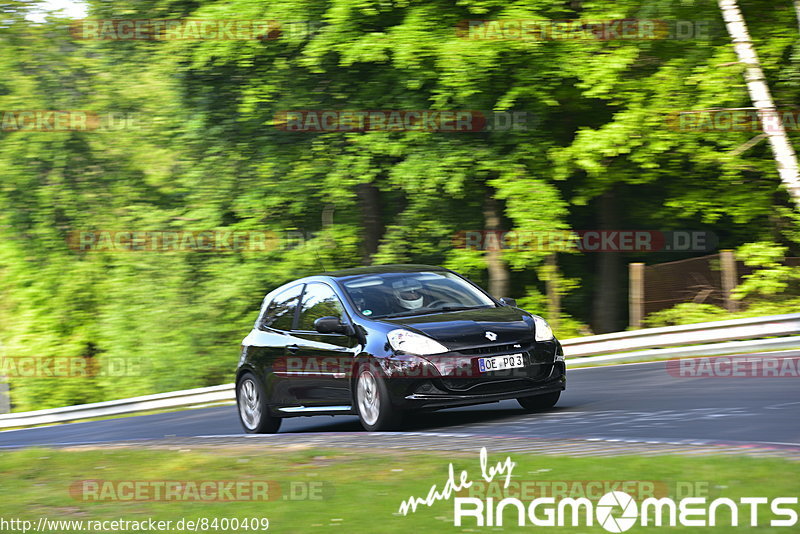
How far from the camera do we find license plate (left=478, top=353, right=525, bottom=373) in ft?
32.5

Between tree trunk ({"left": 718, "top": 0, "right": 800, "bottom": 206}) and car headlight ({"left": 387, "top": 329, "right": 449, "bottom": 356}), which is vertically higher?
tree trunk ({"left": 718, "top": 0, "right": 800, "bottom": 206})

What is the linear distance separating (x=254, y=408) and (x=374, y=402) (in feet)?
8.24

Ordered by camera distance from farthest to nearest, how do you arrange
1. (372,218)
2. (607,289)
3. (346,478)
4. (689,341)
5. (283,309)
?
(372,218), (607,289), (689,341), (283,309), (346,478)

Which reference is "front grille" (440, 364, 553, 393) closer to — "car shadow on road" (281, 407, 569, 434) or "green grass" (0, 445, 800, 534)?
"car shadow on road" (281, 407, 569, 434)

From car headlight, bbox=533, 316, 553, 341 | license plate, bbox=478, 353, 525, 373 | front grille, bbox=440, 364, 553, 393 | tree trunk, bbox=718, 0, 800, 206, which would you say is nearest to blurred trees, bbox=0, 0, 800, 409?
tree trunk, bbox=718, 0, 800, 206

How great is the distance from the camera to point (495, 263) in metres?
22.4

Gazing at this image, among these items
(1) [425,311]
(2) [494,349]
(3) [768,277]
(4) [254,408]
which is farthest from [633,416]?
(3) [768,277]

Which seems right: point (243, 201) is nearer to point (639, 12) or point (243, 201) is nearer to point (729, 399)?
point (639, 12)

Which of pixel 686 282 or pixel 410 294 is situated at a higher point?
pixel 410 294

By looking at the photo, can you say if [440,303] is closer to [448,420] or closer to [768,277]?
[448,420]

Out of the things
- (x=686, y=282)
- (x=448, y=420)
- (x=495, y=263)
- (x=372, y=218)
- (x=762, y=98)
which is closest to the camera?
(x=448, y=420)

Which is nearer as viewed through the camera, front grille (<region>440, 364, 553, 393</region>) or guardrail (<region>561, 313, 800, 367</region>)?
front grille (<region>440, 364, 553, 393</region>)

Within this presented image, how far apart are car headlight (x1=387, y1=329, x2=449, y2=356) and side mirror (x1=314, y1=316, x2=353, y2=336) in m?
0.69

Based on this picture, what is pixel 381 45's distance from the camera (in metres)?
20.4
